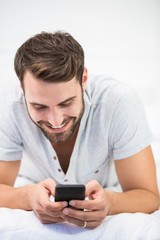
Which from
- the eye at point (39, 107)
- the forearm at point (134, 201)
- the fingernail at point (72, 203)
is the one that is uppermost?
the eye at point (39, 107)

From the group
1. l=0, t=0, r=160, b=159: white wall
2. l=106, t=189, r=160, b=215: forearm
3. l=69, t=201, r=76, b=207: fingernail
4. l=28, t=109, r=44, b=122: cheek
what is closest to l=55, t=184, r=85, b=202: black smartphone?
l=69, t=201, r=76, b=207: fingernail

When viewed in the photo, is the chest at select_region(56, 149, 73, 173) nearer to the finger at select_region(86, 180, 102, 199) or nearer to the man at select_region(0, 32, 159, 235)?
the man at select_region(0, 32, 159, 235)

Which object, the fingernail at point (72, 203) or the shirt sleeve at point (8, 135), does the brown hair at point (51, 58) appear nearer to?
the shirt sleeve at point (8, 135)

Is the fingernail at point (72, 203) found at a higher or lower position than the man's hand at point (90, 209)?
higher

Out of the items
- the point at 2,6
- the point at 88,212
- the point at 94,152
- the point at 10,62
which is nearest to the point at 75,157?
the point at 94,152

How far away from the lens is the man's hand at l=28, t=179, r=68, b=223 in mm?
774

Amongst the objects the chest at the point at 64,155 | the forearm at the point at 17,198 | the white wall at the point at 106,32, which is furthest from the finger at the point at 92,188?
the white wall at the point at 106,32

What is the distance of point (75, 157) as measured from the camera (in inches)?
41.0

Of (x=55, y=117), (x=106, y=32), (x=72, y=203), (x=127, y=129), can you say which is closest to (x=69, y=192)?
(x=72, y=203)

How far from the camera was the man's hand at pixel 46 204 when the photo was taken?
0.77 m

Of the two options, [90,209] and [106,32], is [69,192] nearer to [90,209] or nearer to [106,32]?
[90,209]

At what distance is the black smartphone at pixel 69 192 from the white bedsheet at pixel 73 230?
9 centimetres

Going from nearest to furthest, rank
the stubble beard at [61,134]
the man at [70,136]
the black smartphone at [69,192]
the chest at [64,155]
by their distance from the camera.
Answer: the black smartphone at [69,192] < the man at [70,136] < the stubble beard at [61,134] < the chest at [64,155]

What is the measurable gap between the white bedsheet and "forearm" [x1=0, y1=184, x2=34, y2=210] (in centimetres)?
8
